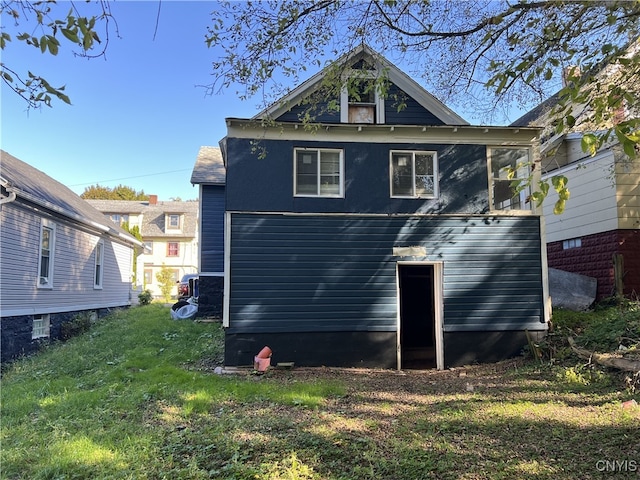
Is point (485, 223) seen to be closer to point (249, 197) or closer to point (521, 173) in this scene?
point (521, 173)

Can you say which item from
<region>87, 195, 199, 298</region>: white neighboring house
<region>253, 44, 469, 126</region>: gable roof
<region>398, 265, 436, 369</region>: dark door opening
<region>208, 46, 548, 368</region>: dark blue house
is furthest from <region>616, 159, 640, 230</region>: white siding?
<region>87, 195, 199, 298</region>: white neighboring house

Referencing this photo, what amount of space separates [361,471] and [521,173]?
900 cm

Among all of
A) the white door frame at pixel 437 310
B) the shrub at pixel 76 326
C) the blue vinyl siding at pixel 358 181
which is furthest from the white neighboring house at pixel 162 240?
the white door frame at pixel 437 310

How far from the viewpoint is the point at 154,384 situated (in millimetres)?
7266

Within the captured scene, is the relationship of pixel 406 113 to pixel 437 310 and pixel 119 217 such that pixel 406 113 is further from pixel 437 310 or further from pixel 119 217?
pixel 119 217

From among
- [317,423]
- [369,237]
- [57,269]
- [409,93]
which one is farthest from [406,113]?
[57,269]

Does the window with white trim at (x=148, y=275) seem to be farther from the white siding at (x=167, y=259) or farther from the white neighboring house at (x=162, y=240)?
the white siding at (x=167, y=259)

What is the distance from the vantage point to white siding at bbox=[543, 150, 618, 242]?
11.5 metres

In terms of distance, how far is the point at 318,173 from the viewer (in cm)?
962

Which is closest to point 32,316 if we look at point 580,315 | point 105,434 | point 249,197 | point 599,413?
point 249,197

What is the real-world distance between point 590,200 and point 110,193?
4892cm

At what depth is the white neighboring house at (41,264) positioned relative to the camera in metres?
9.95

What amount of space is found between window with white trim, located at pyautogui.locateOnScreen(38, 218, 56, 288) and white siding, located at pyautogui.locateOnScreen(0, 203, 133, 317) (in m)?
0.22

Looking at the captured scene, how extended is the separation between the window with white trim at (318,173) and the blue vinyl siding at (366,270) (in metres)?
0.65
